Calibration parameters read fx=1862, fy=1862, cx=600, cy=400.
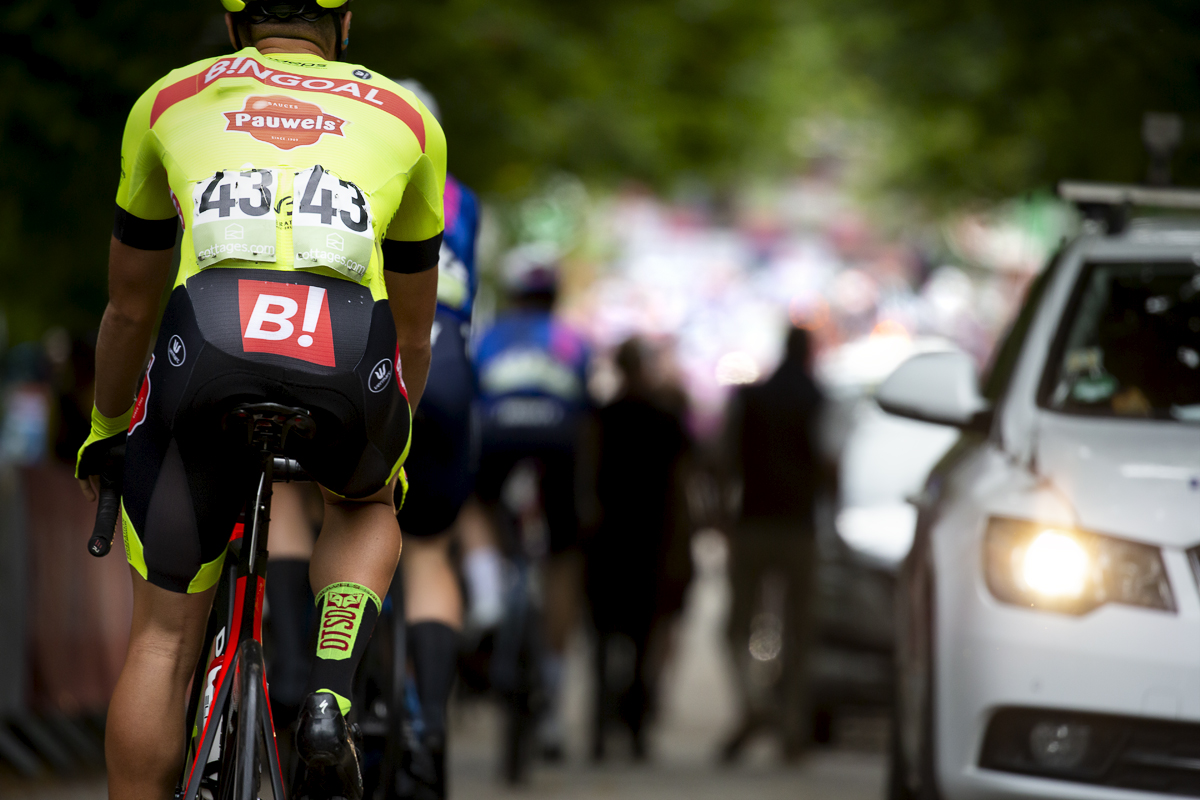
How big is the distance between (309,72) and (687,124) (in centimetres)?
1826

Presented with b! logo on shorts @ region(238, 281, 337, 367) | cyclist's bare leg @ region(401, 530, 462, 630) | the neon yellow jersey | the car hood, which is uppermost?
the neon yellow jersey

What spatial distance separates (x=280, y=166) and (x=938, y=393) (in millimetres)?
2621

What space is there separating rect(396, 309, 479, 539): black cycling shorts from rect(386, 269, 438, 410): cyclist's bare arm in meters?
1.25

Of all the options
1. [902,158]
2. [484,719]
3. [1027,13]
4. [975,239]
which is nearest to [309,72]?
[1027,13]

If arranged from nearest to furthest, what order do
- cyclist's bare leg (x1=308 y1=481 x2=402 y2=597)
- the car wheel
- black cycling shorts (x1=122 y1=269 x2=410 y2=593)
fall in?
black cycling shorts (x1=122 y1=269 x2=410 y2=593), cyclist's bare leg (x1=308 y1=481 x2=402 y2=597), the car wheel

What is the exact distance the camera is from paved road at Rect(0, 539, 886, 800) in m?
8.10

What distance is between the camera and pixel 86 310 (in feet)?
35.8

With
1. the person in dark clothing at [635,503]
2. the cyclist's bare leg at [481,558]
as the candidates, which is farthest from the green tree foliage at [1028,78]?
the cyclist's bare leg at [481,558]

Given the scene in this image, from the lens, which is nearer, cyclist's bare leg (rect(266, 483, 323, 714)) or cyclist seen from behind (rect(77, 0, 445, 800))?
cyclist seen from behind (rect(77, 0, 445, 800))

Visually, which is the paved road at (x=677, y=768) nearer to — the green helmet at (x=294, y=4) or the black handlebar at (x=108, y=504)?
the black handlebar at (x=108, y=504)

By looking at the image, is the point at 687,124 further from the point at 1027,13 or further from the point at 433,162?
the point at 433,162

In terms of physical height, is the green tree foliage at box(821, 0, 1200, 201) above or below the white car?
above

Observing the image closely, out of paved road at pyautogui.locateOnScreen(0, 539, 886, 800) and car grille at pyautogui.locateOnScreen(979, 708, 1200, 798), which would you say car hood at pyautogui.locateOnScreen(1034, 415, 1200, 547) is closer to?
car grille at pyautogui.locateOnScreen(979, 708, 1200, 798)

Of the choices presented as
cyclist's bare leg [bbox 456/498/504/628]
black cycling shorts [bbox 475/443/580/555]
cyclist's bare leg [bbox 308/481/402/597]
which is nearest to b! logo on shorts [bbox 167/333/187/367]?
cyclist's bare leg [bbox 308/481/402/597]
